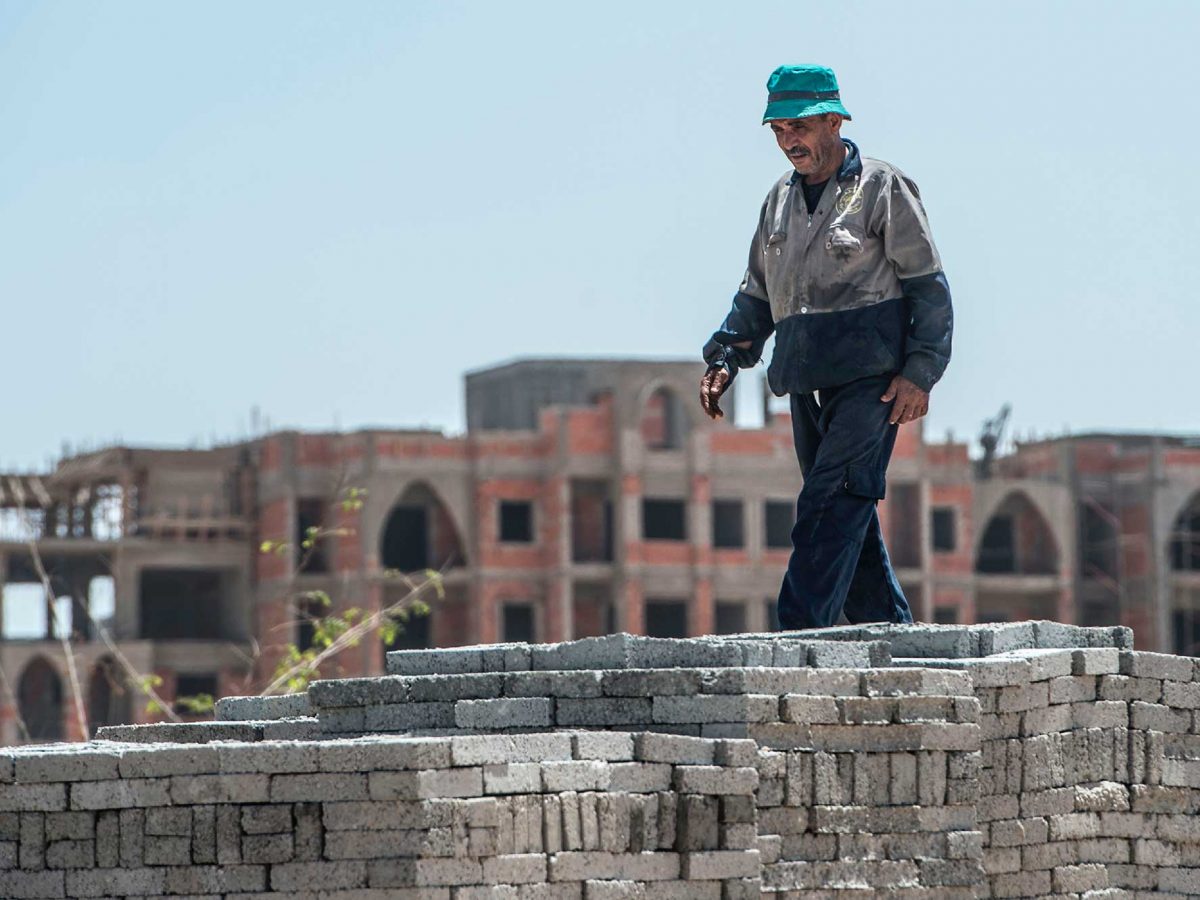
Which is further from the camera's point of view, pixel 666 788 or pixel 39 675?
pixel 39 675

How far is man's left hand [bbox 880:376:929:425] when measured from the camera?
10.9 meters

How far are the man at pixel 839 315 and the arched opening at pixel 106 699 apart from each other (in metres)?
52.9

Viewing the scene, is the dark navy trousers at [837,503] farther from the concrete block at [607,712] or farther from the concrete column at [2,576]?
the concrete column at [2,576]

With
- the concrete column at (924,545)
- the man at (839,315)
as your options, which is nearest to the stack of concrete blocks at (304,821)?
the man at (839,315)

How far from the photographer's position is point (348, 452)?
67.4 m

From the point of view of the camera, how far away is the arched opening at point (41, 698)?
65.4 m

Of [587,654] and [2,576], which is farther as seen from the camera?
[2,576]

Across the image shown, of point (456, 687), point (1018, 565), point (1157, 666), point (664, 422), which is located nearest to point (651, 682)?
point (456, 687)

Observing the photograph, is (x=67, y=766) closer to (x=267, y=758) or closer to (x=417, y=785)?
(x=267, y=758)

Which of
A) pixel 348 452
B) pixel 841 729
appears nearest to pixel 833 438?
pixel 841 729

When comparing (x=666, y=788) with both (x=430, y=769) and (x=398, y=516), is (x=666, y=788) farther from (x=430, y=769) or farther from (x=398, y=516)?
(x=398, y=516)

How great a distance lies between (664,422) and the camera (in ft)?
237

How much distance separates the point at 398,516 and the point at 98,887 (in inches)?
2394

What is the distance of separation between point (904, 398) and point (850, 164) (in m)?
0.87
